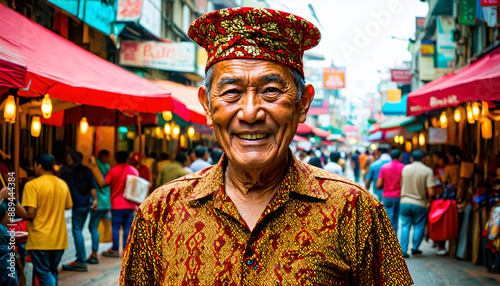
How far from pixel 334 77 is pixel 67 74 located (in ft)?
56.9

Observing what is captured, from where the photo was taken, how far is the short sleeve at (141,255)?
76.4 inches

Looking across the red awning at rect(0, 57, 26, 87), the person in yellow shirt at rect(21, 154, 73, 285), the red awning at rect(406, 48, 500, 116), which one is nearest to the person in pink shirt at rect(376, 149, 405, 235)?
the red awning at rect(406, 48, 500, 116)

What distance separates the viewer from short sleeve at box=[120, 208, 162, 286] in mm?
1941

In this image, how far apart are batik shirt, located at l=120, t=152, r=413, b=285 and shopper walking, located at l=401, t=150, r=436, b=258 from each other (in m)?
6.91

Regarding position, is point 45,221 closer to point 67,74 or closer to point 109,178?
point 67,74

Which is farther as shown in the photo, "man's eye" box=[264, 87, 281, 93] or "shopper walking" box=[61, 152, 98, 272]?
"shopper walking" box=[61, 152, 98, 272]

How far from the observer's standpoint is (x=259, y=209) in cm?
196

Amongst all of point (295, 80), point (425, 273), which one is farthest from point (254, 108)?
point (425, 273)

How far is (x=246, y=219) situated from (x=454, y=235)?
7558mm

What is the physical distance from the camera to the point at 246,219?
1.94 m

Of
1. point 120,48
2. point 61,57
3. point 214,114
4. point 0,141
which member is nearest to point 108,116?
point 0,141

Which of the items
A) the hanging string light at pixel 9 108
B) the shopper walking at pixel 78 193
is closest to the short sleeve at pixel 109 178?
the shopper walking at pixel 78 193

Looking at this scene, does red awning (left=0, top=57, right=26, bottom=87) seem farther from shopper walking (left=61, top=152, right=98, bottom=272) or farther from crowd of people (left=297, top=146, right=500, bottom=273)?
crowd of people (left=297, top=146, right=500, bottom=273)

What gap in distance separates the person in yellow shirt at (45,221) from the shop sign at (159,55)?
788 cm
